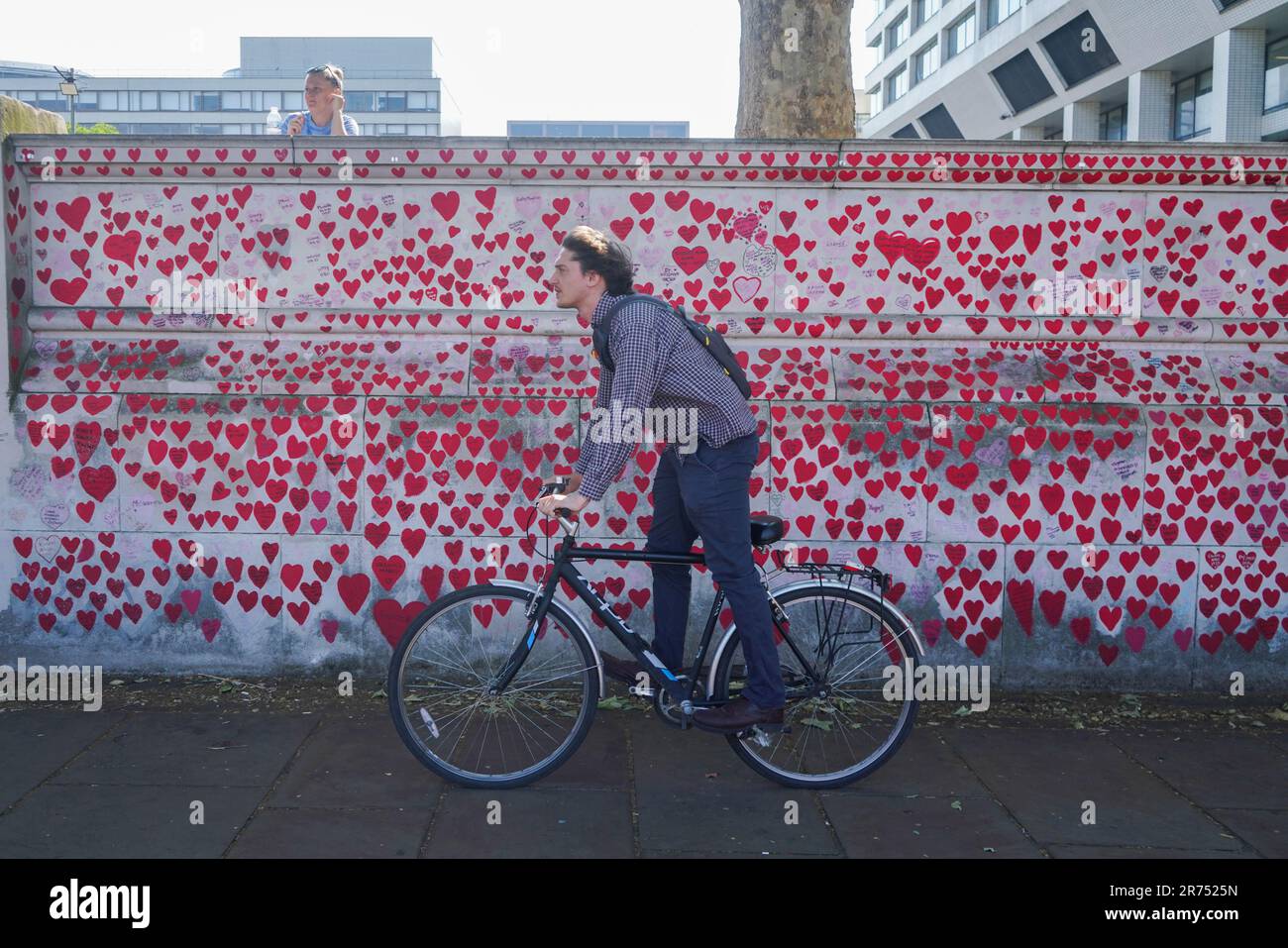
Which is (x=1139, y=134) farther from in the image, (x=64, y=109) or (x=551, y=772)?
(x=64, y=109)

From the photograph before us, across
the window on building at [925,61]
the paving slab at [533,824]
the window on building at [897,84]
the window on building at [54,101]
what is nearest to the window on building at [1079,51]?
the window on building at [925,61]

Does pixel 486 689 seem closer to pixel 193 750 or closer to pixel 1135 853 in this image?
pixel 193 750

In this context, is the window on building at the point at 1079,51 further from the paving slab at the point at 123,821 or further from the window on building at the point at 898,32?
the paving slab at the point at 123,821

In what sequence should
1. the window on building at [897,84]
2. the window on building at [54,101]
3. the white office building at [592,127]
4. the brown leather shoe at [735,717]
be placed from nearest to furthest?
the brown leather shoe at [735,717] → the window on building at [897,84] → the window on building at [54,101] → the white office building at [592,127]

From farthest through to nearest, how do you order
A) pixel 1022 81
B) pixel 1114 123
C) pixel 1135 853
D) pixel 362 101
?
pixel 362 101 < pixel 1022 81 < pixel 1114 123 < pixel 1135 853

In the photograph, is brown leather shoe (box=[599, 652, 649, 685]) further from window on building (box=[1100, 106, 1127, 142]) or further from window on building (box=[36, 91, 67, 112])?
window on building (box=[36, 91, 67, 112])

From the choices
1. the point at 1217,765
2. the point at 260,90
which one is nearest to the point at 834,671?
the point at 1217,765

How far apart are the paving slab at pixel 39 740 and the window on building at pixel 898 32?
5909cm

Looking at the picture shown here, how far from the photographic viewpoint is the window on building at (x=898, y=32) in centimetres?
5866

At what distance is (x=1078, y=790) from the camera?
4641mm

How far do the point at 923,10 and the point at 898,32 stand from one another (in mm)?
5468

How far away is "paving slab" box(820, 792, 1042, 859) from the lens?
159 inches

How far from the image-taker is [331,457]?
5934 millimetres
